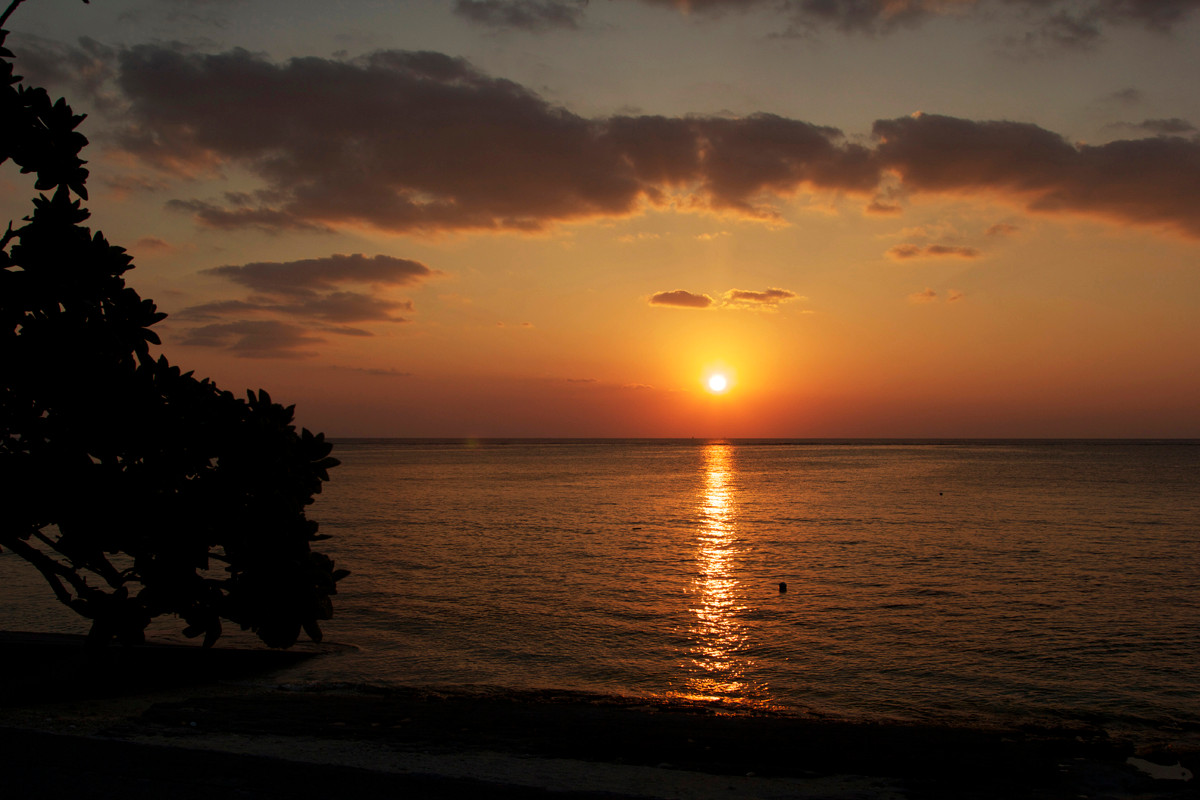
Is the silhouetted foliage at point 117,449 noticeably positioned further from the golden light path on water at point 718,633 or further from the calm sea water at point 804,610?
the golden light path on water at point 718,633

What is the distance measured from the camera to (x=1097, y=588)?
29969 mm

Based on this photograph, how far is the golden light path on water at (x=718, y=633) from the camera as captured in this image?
60.3 ft

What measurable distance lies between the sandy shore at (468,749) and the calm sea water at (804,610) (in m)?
2.95

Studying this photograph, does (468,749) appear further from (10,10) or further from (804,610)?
(804,610)

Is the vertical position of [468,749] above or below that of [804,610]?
above

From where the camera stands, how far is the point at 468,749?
11820 millimetres

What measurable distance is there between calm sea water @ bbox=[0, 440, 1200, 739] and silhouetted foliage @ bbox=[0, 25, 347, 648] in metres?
10.7

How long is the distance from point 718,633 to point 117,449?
60.7ft

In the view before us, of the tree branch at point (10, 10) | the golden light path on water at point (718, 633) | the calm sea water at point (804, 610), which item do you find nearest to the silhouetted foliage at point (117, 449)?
the tree branch at point (10, 10)

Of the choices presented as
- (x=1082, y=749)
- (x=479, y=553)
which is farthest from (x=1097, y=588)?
(x=479, y=553)

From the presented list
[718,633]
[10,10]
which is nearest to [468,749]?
[10,10]

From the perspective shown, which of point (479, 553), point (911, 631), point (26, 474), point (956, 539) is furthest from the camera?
point (956, 539)

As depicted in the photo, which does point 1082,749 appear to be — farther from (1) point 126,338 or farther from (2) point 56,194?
(2) point 56,194

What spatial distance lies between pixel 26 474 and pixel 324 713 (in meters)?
7.41
